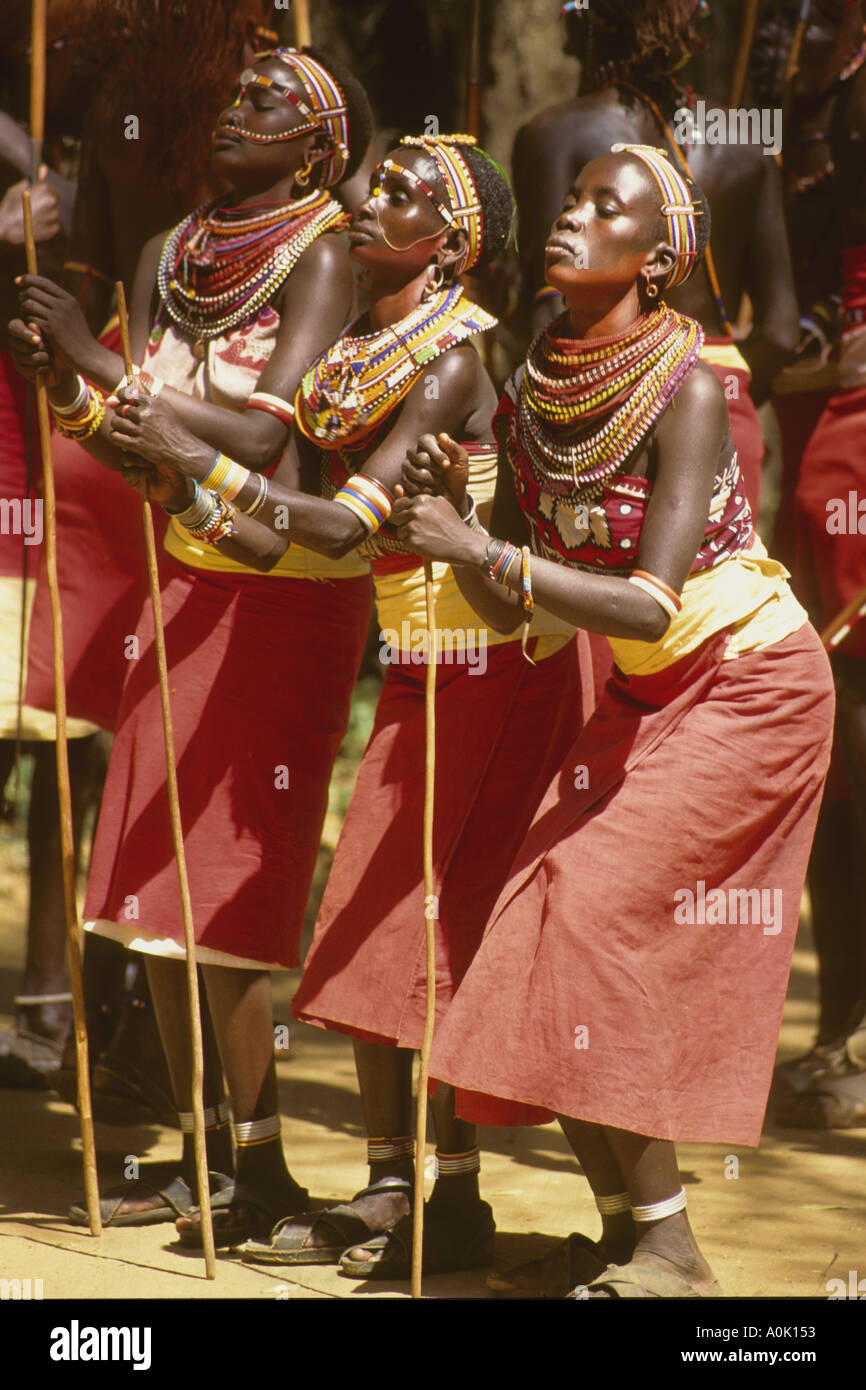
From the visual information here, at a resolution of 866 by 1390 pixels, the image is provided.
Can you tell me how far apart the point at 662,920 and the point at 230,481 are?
3.87 ft

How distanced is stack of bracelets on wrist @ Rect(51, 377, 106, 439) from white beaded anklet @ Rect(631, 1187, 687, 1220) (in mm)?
1887

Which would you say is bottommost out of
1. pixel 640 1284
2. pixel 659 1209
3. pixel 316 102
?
pixel 640 1284

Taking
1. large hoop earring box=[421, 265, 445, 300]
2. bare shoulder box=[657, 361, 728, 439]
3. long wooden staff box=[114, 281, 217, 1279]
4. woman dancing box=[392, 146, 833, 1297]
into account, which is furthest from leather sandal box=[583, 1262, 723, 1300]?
large hoop earring box=[421, 265, 445, 300]

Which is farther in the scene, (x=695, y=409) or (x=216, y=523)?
(x=216, y=523)

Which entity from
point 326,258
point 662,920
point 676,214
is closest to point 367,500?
point 326,258

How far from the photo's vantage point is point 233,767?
3.95 m

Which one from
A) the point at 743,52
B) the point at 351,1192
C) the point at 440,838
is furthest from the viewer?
the point at 743,52

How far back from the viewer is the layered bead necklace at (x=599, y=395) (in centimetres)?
334

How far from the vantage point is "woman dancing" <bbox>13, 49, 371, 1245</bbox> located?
3.92 metres

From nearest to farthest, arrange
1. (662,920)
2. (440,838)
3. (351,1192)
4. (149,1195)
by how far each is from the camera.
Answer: (662,920) → (440,838) → (149,1195) → (351,1192)

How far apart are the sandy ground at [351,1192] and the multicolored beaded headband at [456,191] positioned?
214 cm

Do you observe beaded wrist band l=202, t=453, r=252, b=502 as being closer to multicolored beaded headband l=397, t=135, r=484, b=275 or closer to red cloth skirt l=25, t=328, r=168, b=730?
multicolored beaded headband l=397, t=135, r=484, b=275

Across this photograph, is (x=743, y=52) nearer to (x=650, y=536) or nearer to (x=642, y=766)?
(x=650, y=536)

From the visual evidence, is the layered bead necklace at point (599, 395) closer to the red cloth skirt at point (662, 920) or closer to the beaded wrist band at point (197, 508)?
the red cloth skirt at point (662, 920)
